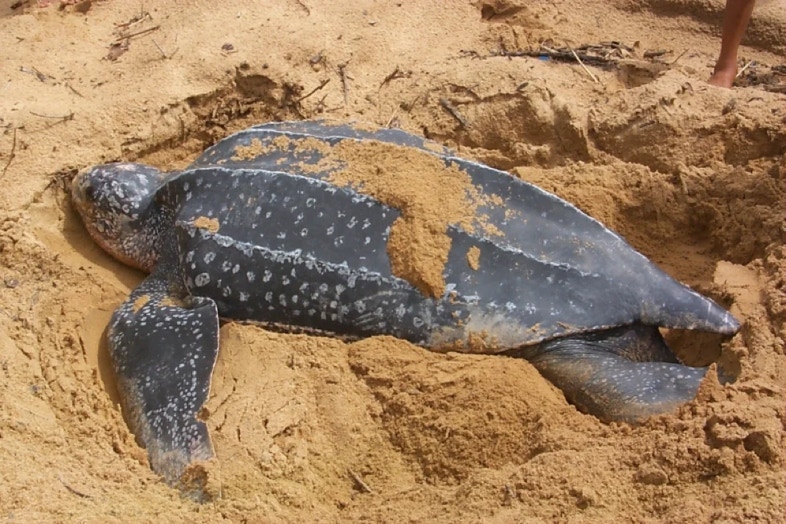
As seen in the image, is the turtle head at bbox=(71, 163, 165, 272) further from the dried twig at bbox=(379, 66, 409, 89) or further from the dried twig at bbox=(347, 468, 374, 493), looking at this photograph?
the dried twig at bbox=(347, 468, 374, 493)

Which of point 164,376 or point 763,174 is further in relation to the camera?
point 763,174

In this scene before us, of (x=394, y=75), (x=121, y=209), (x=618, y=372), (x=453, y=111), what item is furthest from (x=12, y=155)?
(x=618, y=372)

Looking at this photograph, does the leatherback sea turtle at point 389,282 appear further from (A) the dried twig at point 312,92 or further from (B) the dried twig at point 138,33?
(B) the dried twig at point 138,33

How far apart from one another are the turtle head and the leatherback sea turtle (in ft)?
0.76

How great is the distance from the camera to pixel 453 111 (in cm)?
323

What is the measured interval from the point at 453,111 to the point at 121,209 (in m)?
1.47

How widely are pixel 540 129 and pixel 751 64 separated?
133 cm

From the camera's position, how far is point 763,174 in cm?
267

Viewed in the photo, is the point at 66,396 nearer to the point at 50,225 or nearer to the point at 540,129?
the point at 50,225

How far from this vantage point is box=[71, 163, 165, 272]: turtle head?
2.78 m

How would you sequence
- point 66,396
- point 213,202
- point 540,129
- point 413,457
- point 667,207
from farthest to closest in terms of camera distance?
1. point 540,129
2. point 667,207
3. point 213,202
4. point 66,396
5. point 413,457

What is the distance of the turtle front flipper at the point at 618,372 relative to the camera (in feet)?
6.47

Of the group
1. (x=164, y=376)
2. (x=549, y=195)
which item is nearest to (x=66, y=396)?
(x=164, y=376)

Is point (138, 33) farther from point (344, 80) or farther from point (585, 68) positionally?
point (585, 68)
